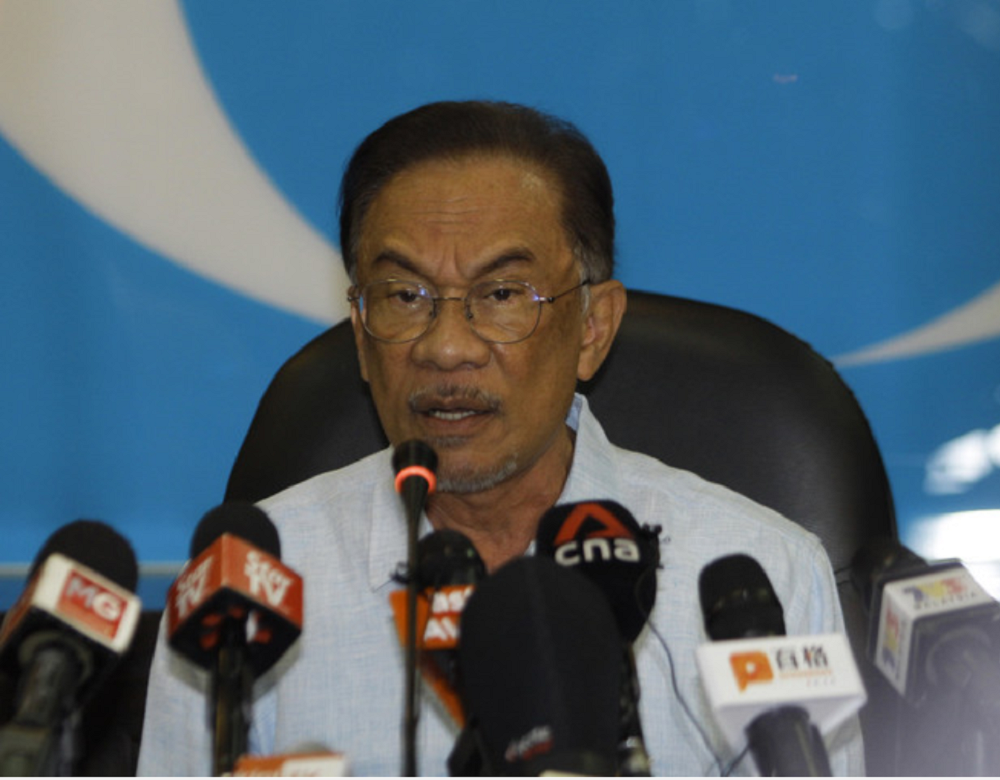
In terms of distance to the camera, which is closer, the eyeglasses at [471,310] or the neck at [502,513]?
the eyeglasses at [471,310]

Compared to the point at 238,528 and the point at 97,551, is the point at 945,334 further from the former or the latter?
the point at 97,551

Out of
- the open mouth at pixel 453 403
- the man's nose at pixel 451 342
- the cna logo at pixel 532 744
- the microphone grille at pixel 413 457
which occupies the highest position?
the man's nose at pixel 451 342

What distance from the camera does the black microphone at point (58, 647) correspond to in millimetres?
985

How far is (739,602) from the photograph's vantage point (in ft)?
3.85

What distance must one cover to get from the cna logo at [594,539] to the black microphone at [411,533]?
0.57ft

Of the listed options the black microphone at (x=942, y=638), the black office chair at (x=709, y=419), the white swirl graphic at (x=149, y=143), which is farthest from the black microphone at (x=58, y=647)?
the white swirl graphic at (x=149, y=143)

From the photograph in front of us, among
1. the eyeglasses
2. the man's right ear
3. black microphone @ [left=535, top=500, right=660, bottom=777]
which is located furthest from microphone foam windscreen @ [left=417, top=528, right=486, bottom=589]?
the man's right ear

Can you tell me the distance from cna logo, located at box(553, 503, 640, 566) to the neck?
70 cm

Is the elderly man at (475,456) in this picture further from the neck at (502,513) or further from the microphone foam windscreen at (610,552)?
the microphone foam windscreen at (610,552)

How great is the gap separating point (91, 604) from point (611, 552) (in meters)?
0.55

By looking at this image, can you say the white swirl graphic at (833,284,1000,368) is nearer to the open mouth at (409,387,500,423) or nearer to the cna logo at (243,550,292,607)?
the open mouth at (409,387,500,423)

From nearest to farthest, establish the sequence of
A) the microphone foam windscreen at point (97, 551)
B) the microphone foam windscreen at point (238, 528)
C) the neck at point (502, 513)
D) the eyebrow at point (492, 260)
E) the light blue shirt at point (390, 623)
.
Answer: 1. the microphone foam windscreen at point (97, 551)
2. the microphone foam windscreen at point (238, 528)
3. the light blue shirt at point (390, 623)
4. the eyebrow at point (492, 260)
5. the neck at point (502, 513)

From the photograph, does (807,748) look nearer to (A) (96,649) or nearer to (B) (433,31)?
(A) (96,649)

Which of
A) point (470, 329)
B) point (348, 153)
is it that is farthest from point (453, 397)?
point (348, 153)
